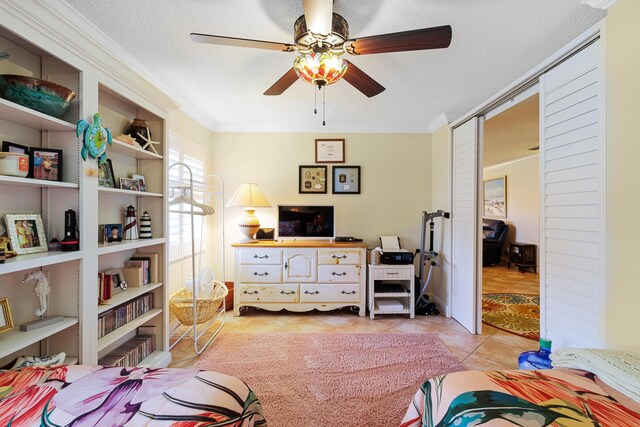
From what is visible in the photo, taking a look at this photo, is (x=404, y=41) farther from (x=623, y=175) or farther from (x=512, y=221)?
(x=512, y=221)

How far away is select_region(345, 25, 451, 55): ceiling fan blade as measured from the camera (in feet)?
4.00

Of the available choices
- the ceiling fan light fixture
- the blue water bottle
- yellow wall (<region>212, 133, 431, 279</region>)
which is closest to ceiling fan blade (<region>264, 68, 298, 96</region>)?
the ceiling fan light fixture

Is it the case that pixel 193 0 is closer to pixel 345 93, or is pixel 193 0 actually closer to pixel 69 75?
pixel 69 75

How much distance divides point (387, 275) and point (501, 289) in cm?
249

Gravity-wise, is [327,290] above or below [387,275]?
below

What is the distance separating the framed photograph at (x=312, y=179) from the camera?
357 centimetres

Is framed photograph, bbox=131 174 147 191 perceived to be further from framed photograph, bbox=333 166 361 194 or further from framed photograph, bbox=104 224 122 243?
framed photograph, bbox=333 166 361 194

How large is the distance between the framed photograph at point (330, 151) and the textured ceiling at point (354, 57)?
0.60 m

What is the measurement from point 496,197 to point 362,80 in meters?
6.40

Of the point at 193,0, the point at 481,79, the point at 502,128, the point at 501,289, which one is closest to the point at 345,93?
the point at 481,79

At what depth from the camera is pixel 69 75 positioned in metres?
1.49

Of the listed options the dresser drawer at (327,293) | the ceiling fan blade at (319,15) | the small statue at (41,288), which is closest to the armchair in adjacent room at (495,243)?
the dresser drawer at (327,293)

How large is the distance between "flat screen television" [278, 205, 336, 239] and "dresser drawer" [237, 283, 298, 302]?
0.68m

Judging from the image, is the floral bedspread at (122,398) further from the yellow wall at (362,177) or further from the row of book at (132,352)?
the yellow wall at (362,177)
